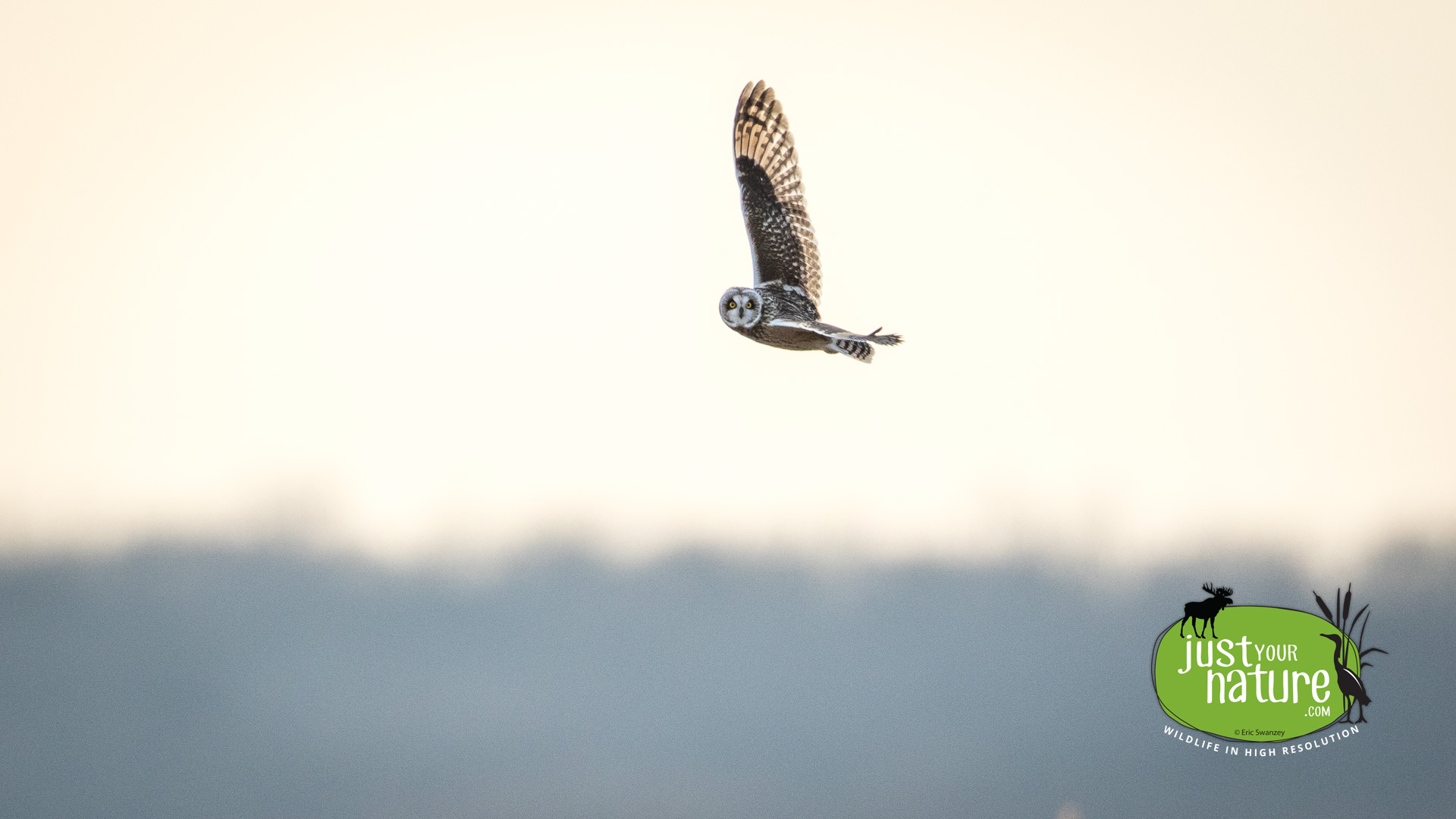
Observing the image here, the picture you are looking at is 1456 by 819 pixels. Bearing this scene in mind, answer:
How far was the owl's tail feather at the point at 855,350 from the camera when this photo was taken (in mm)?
6973

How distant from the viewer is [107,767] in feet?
253

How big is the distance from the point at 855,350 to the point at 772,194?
267 cm

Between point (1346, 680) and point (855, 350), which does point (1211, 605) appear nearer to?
point (1346, 680)

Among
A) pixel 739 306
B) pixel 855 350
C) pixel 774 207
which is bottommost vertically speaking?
pixel 855 350

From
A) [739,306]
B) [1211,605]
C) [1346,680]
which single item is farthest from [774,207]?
[1346,680]

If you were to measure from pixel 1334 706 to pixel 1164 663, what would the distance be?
324cm

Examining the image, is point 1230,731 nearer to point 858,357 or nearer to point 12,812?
point 858,357

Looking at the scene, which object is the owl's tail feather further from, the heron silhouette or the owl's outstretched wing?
the heron silhouette

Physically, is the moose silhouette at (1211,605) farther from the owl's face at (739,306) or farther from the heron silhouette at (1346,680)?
the owl's face at (739,306)

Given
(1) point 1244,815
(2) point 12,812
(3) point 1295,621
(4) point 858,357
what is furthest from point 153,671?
(4) point 858,357

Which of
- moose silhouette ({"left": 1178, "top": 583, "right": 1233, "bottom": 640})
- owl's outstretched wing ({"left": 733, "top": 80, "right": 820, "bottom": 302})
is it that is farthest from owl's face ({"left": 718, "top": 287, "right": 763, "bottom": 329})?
moose silhouette ({"left": 1178, "top": 583, "right": 1233, "bottom": 640})

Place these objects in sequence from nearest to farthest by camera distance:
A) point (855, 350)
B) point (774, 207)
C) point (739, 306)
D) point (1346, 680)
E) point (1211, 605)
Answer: point (855, 350) → point (739, 306) → point (774, 207) → point (1211, 605) → point (1346, 680)

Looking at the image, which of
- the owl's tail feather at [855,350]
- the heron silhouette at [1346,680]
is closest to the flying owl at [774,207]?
the owl's tail feather at [855,350]

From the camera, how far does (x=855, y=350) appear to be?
23.0 ft
